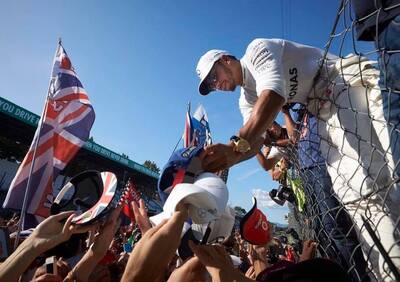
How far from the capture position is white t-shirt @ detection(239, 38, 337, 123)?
149 centimetres

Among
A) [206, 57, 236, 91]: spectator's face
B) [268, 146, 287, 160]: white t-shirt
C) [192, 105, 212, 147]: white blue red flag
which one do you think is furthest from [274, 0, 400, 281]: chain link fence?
[192, 105, 212, 147]: white blue red flag

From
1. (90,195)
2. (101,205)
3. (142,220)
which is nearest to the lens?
(142,220)

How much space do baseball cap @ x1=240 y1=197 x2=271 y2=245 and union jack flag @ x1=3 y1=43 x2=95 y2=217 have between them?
3353 mm

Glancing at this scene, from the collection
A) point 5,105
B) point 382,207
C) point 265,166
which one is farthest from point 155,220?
point 5,105

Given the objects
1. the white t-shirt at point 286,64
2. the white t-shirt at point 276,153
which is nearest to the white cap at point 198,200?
the white t-shirt at point 286,64

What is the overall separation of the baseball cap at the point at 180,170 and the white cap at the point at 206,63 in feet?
2.06

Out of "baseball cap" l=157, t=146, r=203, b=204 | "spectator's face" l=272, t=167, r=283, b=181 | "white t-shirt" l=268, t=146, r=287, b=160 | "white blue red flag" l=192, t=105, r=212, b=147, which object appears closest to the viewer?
"baseball cap" l=157, t=146, r=203, b=204

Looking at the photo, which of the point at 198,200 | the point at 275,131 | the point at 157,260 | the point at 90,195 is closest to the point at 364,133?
the point at 198,200

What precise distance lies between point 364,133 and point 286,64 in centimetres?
53

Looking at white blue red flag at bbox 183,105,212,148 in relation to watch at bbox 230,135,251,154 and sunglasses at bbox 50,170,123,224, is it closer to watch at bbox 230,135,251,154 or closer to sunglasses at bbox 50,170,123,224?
sunglasses at bbox 50,170,123,224

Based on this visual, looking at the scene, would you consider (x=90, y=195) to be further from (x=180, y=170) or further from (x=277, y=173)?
(x=277, y=173)

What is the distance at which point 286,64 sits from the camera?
1.57 meters

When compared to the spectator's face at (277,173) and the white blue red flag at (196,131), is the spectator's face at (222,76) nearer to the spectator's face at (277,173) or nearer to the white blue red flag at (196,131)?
the white blue red flag at (196,131)

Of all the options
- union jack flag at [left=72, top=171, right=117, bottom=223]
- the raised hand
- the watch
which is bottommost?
the raised hand
